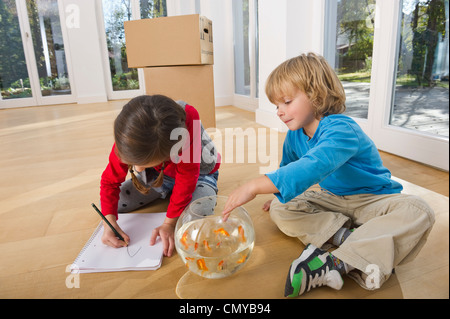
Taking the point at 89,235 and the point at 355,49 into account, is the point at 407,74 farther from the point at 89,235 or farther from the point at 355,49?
the point at 89,235

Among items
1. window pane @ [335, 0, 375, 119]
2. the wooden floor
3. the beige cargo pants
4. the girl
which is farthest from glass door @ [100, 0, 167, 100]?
the beige cargo pants

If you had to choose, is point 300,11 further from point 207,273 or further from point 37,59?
point 37,59

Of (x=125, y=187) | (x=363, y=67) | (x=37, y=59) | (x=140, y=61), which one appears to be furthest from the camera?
(x=37, y=59)

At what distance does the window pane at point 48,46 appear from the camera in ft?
12.1

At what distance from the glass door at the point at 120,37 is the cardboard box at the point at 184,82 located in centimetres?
226

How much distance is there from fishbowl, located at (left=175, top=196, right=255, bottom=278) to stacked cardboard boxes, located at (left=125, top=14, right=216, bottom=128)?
1.42 metres

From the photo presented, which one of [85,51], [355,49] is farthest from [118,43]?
[355,49]

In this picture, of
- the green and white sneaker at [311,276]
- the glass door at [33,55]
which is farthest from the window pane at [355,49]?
the glass door at [33,55]

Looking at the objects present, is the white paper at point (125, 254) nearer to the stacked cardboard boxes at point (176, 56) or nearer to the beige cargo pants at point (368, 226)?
the beige cargo pants at point (368, 226)

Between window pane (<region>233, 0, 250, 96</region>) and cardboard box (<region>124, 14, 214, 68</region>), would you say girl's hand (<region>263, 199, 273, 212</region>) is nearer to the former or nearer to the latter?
cardboard box (<region>124, 14, 214, 68</region>)

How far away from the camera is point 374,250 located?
63cm

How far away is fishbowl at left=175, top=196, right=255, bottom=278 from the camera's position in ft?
1.98

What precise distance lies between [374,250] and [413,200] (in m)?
0.15

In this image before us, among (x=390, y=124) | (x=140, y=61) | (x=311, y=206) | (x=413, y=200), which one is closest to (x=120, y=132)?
(x=311, y=206)
